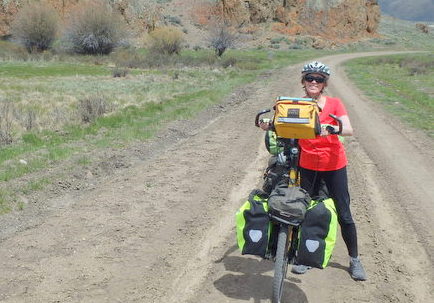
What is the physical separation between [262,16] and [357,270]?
3176 inches

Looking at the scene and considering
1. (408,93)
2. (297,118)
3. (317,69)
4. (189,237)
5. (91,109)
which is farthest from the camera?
(408,93)

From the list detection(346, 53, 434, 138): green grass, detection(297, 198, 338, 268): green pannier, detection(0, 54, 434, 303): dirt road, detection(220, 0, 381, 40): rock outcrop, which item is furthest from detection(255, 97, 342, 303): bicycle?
detection(220, 0, 381, 40): rock outcrop

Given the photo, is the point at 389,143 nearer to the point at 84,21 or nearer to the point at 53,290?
the point at 53,290

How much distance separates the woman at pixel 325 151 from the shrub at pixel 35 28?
54.1 meters

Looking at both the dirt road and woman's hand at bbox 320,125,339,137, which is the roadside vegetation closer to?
the dirt road

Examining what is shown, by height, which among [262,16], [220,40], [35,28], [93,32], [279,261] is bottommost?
[279,261]

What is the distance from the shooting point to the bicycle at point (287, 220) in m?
4.16

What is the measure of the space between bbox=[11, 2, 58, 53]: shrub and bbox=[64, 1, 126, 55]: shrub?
2018 millimetres

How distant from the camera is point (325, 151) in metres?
4.68

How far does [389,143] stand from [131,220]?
790cm

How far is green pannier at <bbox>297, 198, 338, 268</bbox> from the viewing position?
13.8 ft

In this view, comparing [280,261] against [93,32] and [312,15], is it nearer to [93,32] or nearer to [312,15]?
[93,32]

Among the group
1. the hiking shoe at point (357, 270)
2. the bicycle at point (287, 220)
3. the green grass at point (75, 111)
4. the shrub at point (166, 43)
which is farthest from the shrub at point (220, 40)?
the bicycle at point (287, 220)

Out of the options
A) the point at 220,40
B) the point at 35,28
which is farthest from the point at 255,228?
the point at 35,28
